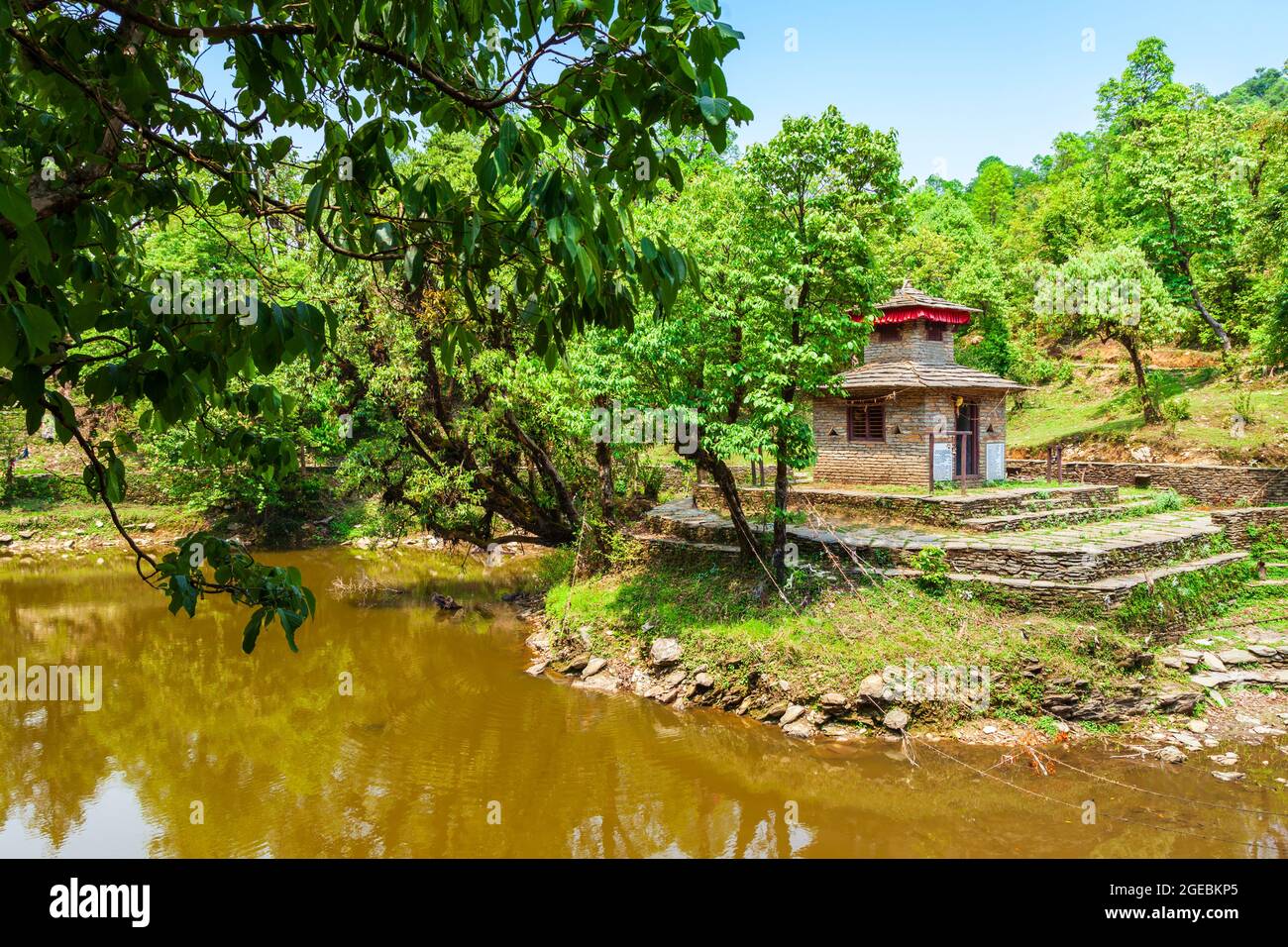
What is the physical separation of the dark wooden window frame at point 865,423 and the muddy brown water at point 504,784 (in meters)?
10.5

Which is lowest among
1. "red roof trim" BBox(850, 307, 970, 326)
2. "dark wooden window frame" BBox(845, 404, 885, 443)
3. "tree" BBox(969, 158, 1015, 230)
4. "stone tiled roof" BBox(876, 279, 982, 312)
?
"dark wooden window frame" BBox(845, 404, 885, 443)

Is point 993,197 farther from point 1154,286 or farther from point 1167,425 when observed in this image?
point 1167,425

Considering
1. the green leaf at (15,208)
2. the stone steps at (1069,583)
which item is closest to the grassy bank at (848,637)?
the stone steps at (1069,583)

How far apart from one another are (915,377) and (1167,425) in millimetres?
10886

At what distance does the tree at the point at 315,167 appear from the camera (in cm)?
241

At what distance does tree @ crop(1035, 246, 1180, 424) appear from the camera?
24016mm

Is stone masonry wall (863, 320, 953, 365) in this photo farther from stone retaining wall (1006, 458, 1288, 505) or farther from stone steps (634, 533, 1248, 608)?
stone steps (634, 533, 1248, 608)

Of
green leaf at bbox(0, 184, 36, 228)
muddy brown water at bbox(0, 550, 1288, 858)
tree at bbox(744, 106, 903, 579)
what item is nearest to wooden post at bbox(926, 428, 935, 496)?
tree at bbox(744, 106, 903, 579)

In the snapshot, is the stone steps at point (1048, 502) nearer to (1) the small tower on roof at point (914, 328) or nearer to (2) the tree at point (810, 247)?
(1) the small tower on roof at point (914, 328)

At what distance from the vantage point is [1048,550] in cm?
1382

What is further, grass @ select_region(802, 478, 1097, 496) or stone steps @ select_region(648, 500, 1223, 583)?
grass @ select_region(802, 478, 1097, 496)

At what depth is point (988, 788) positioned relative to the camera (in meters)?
10.2

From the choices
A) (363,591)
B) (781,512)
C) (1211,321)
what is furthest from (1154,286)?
(363,591)

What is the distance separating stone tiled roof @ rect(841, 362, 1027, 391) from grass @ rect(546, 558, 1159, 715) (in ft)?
22.5
